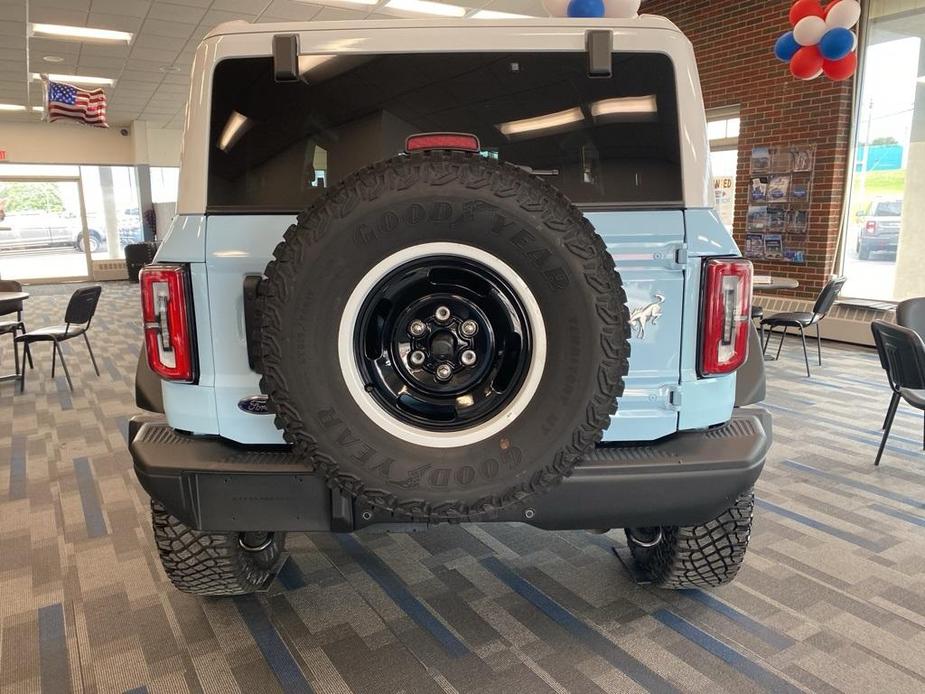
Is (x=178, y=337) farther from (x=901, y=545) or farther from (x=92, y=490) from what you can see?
(x=901, y=545)

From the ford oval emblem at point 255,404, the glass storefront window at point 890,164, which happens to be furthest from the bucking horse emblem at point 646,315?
the glass storefront window at point 890,164

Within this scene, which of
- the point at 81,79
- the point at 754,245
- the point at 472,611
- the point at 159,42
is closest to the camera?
the point at 472,611

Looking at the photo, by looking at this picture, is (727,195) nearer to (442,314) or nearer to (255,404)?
(442,314)

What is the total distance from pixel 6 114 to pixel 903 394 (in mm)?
17313

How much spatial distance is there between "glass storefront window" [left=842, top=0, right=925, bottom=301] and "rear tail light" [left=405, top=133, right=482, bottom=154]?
7.20 metres

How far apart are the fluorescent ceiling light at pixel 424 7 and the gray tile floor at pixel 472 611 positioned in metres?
6.95

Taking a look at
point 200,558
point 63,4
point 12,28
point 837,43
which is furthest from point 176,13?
point 200,558

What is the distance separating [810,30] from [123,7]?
7534mm

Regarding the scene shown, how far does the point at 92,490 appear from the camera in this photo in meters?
3.37

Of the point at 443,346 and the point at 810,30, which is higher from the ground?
the point at 810,30

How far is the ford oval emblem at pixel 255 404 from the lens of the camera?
1721 mm

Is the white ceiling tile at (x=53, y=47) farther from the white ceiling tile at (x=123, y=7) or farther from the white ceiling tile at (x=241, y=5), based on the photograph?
the white ceiling tile at (x=241, y=5)

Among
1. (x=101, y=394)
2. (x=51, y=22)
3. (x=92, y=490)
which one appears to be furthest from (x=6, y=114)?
(x=92, y=490)

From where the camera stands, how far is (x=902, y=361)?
11.1 ft
